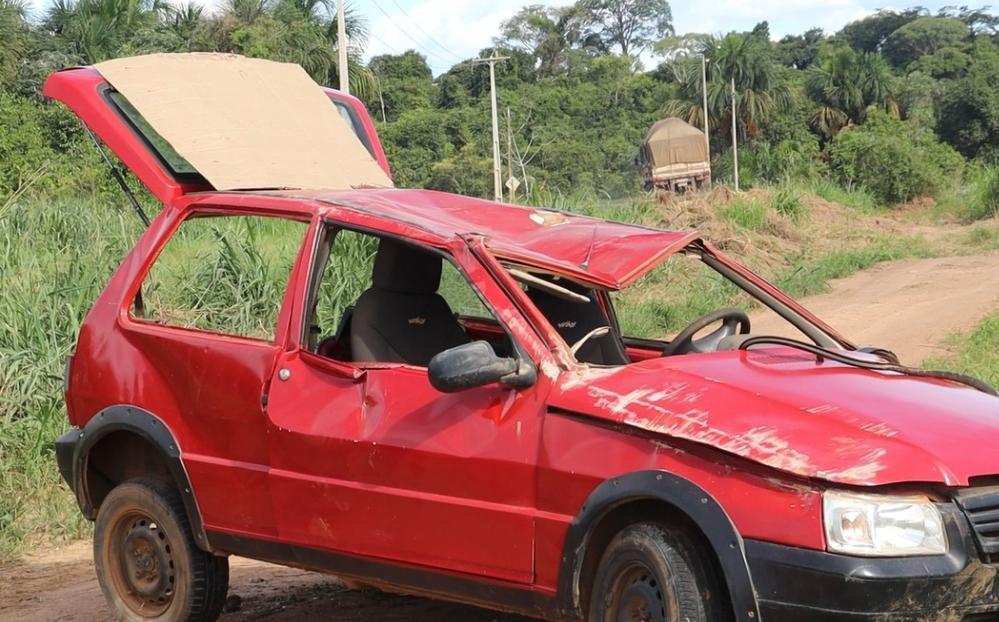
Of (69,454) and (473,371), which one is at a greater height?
(473,371)

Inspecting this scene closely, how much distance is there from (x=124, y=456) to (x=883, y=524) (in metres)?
3.15

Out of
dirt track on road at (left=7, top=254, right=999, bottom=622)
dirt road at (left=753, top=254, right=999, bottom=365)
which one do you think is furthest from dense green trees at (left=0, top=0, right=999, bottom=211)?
dirt track on road at (left=7, top=254, right=999, bottom=622)

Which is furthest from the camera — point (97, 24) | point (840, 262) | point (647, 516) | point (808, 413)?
point (97, 24)

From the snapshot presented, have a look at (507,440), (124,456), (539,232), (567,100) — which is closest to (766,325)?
(124,456)

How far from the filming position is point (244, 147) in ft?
17.6

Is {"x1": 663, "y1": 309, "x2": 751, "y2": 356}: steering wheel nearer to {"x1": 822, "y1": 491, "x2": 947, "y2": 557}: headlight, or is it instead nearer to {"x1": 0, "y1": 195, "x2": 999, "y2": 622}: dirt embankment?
{"x1": 0, "y1": 195, "x2": 999, "y2": 622}: dirt embankment

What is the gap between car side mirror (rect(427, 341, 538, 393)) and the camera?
12.5 ft

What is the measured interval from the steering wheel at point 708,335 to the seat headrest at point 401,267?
2.98 feet

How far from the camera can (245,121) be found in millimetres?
5516

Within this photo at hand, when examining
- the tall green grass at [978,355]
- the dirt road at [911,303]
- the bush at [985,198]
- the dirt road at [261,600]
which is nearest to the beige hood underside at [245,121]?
the dirt road at [261,600]

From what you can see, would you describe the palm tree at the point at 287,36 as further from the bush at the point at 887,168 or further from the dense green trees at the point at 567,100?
the bush at the point at 887,168

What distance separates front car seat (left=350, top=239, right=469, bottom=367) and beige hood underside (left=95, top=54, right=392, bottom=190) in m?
0.66

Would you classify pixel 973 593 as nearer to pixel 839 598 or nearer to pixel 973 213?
pixel 839 598

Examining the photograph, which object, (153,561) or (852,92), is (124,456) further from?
(852,92)
